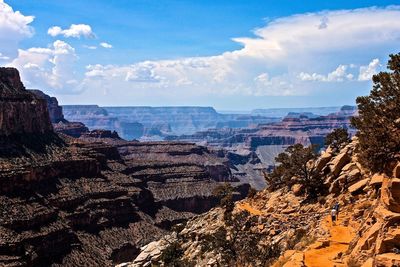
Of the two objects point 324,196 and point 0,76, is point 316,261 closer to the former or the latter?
point 324,196

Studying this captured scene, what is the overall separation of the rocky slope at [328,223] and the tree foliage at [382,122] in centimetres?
158

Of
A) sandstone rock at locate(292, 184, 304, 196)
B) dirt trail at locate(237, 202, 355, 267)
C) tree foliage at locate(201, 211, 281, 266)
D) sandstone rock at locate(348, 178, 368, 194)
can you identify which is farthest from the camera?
sandstone rock at locate(292, 184, 304, 196)

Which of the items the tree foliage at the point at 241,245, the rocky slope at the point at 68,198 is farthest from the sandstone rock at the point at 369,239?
the rocky slope at the point at 68,198

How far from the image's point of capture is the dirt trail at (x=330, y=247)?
101ft

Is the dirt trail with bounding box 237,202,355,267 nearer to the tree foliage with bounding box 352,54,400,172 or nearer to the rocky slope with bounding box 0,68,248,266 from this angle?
the tree foliage with bounding box 352,54,400,172

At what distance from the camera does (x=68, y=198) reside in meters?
112

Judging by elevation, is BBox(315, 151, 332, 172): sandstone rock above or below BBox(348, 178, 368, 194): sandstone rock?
above

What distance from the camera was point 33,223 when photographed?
9369 cm

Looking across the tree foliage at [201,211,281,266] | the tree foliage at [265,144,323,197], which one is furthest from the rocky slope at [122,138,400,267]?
the tree foliage at [265,144,323,197]

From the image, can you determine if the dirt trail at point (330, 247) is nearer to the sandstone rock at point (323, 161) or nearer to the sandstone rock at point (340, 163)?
the sandstone rock at point (340, 163)

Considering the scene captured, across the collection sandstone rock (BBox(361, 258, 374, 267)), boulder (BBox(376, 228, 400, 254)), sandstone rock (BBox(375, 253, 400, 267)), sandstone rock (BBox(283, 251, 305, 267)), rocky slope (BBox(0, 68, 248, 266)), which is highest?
boulder (BBox(376, 228, 400, 254))

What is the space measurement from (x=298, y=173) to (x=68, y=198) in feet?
230

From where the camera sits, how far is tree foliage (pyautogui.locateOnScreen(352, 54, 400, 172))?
125 ft

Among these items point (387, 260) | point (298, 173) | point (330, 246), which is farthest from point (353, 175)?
point (387, 260)
